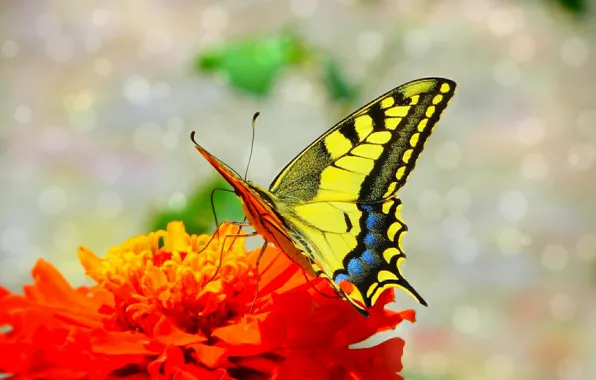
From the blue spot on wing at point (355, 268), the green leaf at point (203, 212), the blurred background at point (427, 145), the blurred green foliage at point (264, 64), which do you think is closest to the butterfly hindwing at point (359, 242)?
the blue spot on wing at point (355, 268)

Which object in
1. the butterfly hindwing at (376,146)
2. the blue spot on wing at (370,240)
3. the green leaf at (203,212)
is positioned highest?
the green leaf at (203,212)

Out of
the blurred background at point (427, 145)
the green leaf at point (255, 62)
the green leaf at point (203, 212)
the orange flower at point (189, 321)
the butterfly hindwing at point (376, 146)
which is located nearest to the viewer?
the orange flower at point (189, 321)

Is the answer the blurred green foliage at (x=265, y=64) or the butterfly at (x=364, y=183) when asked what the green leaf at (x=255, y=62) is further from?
the butterfly at (x=364, y=183)

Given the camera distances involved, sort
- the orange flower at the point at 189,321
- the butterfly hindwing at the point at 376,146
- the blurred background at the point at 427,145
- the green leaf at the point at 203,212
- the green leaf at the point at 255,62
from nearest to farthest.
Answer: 1. the orange flower at the point at 189,321
2. the butterfly hindwing at the point at 376,146
3. the green leaf at the point at 203,212
4. the green leaf at the point at 255,62
5. the blurred background at the point at 427,145

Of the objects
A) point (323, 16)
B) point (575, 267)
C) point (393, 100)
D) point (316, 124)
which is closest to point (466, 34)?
point (323, 16)

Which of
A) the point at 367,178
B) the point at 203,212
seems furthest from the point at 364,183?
the point at 203,212

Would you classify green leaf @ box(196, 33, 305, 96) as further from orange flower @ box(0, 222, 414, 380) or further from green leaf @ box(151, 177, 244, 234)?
orange flower @ box(0, 222, 414, 380)

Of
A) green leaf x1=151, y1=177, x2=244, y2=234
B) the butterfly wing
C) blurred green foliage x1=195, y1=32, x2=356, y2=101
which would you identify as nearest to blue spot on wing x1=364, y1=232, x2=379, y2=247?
the butterfly wing

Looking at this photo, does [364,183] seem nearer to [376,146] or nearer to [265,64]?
[376,146]
